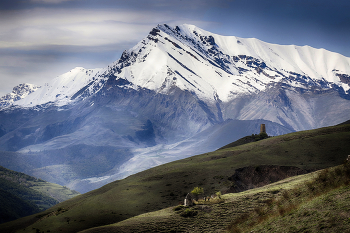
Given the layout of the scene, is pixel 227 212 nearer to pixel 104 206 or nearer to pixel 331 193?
pixel 331 193

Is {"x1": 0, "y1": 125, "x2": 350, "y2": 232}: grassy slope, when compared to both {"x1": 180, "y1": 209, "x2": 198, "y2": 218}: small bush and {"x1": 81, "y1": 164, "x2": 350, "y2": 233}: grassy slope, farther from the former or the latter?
{"x1": 81, "y1": 164, "x2": 350, "y2": 233}: grassy slope

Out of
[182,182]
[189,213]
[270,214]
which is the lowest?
[270,214]

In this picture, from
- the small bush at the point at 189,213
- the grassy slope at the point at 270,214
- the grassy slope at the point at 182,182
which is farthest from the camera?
the grassy slope at the point at 182,182

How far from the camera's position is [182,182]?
89.8 meters

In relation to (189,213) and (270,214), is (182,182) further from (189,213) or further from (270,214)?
(270,214)

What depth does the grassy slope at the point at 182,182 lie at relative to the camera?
68.0 m

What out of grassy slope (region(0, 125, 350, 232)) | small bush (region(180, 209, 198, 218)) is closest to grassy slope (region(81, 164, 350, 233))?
small bush (region(180, 209, 198, 218))

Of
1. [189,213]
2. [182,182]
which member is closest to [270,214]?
[189,213]

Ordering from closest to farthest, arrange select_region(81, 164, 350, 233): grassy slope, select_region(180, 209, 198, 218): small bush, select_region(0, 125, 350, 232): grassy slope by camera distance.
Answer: select_region(81, 164, 350, 233): grassy slope
select_region(180, 209, 198, 218): small bush
select_region(0, 125, 350, 232): grassy slope

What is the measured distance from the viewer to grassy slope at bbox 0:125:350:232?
223ft

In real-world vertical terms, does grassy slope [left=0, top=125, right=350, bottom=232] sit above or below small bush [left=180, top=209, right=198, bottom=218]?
above

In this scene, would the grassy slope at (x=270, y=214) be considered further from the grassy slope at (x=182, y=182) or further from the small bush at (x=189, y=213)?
the grassy slope at (x=182, y=182)

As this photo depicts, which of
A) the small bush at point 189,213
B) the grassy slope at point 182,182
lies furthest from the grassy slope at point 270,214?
the grassy slope at point 182,182

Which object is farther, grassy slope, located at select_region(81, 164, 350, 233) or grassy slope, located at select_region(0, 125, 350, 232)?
grassy slope, located at select_region(0, 125, 350, 232)
